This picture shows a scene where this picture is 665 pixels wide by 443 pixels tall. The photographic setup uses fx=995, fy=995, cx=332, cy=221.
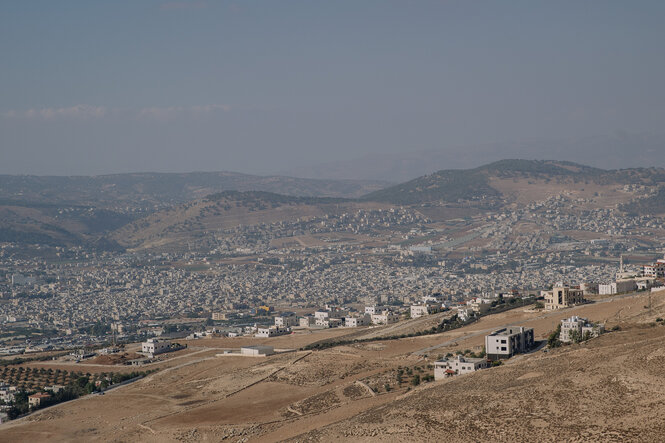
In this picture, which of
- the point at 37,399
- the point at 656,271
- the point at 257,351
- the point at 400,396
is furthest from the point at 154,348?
the point at 656,271

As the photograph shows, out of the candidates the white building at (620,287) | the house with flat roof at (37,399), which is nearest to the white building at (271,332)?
the white building at (620,287)

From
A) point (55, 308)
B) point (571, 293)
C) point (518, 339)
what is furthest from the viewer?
point (55, 308)

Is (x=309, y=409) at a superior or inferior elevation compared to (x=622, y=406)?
inferior

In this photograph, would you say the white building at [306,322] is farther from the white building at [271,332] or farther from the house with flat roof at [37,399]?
the house with flat roof at [37,399]

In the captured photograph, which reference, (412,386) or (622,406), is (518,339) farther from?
(622,406)

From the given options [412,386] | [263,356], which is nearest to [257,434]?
[412,386]
